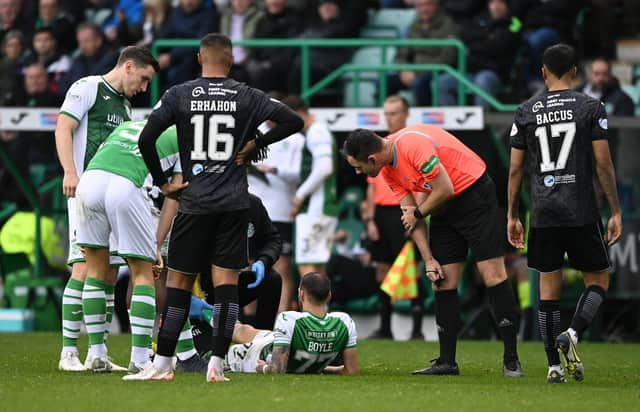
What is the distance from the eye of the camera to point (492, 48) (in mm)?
16891

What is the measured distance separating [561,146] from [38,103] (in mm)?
9937

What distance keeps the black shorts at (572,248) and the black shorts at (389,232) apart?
18.6 feet

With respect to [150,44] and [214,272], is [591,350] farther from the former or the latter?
[150,44]

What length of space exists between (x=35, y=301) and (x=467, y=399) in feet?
31.8

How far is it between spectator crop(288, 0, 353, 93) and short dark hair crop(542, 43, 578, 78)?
7.87 m

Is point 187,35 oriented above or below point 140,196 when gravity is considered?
above

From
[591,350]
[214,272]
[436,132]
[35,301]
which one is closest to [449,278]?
[436,132]

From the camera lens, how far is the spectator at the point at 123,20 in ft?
60.7

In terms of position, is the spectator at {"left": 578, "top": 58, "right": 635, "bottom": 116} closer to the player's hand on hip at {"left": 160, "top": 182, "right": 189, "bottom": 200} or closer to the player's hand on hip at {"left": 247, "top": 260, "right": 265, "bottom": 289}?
the player's hand on hip at {"left": 247, "top": 260, "right": 265, "bottom": 289}

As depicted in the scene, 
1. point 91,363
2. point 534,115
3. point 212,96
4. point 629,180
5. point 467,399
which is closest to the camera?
point 467,399

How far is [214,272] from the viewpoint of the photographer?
28.2ft

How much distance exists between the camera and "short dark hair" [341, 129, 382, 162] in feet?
31.3

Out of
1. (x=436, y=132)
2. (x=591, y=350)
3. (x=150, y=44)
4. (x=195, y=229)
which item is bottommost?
(x=591, y=350)

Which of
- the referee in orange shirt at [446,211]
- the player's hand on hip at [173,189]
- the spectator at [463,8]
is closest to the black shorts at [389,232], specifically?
the spectator at [463,8]
